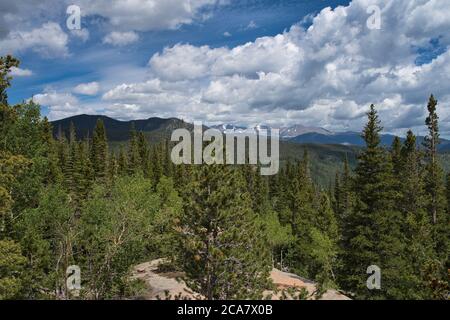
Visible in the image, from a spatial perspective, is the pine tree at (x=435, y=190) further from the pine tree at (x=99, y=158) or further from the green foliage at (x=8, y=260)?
the pine tree at (x=99, y=158)

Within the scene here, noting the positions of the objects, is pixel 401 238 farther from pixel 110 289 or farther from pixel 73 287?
pixel 73 287

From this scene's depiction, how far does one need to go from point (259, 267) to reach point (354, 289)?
1491 cm

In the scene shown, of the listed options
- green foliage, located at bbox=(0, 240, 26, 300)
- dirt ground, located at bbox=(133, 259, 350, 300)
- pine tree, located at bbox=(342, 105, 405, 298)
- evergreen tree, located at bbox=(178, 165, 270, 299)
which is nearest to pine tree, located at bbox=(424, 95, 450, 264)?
pine tree, located at bbox=(342, 105, 405, 298)

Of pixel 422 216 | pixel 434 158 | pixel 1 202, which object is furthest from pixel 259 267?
pixel 434 158

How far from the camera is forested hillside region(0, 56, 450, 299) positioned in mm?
15602

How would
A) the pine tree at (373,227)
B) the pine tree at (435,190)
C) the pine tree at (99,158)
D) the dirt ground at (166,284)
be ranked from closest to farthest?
1. the dirt ground at (166,284)
2. the pine tree at (373,227)
3. the pine tree at (435,190)
4. the pine tree at (99,158)

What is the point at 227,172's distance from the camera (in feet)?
54.4

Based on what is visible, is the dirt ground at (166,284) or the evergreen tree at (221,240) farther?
the dirt ground at (166,284)

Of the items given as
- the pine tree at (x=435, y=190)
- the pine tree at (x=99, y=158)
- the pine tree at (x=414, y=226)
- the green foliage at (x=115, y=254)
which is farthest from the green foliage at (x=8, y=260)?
the pine tree at (x=99, y=158)

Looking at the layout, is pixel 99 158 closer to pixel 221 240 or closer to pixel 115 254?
pixel 115 254

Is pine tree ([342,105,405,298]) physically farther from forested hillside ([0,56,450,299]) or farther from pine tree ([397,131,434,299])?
pine tree ([397,131,434,299])

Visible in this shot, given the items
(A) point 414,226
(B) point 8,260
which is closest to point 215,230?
(B) point 8,260

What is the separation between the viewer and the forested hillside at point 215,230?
614 inches

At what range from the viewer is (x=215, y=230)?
1580 cm
